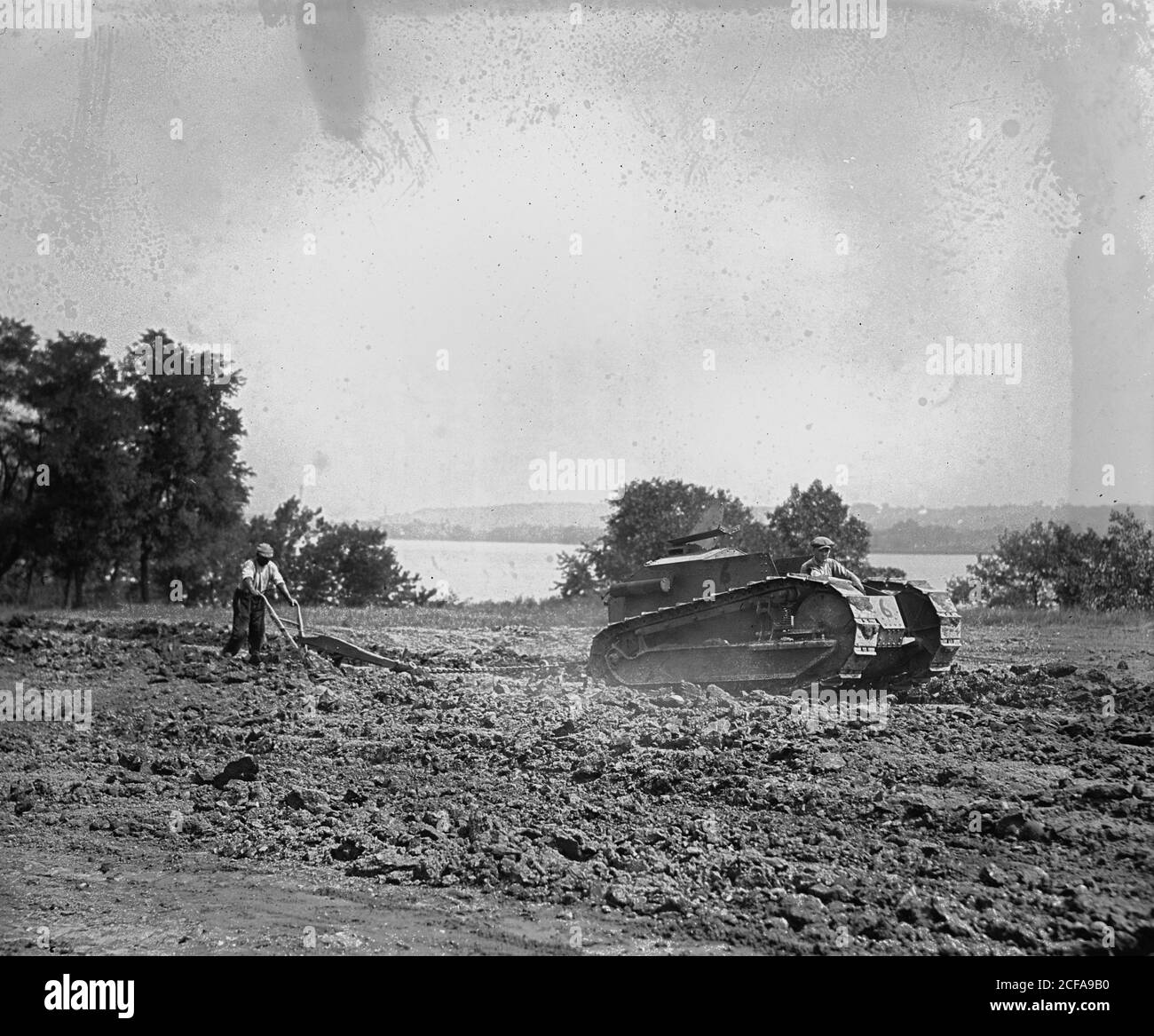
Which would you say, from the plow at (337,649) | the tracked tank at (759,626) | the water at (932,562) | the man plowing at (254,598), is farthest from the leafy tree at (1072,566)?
the man plowing at (254,598)

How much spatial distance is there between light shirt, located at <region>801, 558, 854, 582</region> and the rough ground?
56.8 inches

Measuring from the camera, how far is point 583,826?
21.5 feet

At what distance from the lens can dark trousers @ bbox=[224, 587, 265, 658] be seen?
1394 centimetres

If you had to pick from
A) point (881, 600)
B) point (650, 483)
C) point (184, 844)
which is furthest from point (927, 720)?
point (650, 483)

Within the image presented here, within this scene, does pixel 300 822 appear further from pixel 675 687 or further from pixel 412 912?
pixel 675 687

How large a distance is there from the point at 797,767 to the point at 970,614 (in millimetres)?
20760

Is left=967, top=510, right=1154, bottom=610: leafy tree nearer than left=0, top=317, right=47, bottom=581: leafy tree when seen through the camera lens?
Yes

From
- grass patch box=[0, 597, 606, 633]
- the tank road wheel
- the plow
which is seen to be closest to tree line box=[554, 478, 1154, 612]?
grass patch box=[0, 597, 606, 633]

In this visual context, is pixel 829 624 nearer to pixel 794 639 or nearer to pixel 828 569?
pixel 794 639

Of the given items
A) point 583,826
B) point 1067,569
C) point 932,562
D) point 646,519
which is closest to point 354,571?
point 646,519

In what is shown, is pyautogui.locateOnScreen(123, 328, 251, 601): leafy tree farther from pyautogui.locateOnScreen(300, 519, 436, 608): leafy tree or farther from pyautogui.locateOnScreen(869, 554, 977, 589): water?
pyautogui.locateOnScreen(869, 554, 977, 589): water

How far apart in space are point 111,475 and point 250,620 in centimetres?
2315

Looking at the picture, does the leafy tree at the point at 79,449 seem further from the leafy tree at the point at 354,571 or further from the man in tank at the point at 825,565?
the man in tank at the point at 825,565

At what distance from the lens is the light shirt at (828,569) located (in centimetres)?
1154
